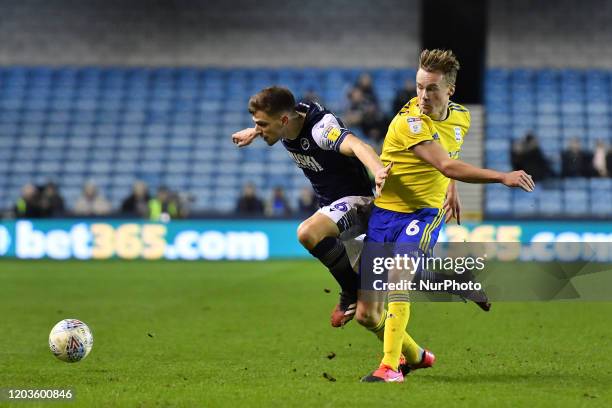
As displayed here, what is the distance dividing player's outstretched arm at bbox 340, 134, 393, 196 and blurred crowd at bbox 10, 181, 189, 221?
46.4ft

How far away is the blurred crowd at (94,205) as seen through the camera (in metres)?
20.7

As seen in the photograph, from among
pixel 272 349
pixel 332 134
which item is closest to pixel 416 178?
pixel 332 134

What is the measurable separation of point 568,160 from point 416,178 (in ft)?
51.6

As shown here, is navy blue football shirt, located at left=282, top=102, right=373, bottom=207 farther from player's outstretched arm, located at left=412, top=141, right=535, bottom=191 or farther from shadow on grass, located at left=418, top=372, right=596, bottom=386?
shadow on grass, located at left=418, top=372, right=596, bottom=386

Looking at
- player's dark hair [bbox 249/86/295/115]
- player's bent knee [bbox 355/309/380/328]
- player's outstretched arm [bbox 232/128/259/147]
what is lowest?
player's bent knee [bbox 355/309/380/328]

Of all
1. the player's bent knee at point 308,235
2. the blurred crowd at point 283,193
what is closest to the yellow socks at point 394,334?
the player's bent knee at point 308,235

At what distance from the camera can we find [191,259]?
20391 millimetres

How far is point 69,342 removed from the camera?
290 inches

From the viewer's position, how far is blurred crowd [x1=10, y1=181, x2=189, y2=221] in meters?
20.7

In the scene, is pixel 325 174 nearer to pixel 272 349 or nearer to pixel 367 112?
pixel 272 349

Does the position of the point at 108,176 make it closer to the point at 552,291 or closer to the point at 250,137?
the point at 552,291

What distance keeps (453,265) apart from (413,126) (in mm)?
1140

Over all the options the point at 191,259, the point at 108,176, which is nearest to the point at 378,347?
the point at 191,259

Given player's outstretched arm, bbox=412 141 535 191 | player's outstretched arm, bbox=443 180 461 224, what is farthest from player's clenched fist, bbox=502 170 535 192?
player's outstretched arm, bbox=443 180 461 224
